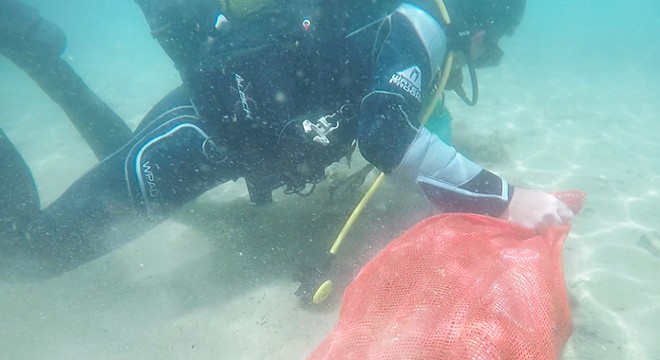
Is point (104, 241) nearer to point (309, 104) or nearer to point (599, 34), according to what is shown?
point (309, 104)

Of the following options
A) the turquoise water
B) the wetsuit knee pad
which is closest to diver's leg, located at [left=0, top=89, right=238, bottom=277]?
the wetsuit knee pad

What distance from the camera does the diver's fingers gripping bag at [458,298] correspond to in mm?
1514

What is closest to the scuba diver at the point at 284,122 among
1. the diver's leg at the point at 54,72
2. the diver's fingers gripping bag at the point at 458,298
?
the diver's fingers gripping bag at the point at 458,298

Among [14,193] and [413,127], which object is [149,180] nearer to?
[14,193]

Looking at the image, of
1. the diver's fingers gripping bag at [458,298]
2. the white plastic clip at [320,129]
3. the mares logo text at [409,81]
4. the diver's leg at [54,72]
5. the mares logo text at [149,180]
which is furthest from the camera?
the diver's leg at [54,72]

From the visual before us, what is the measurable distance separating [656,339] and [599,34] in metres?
28.8

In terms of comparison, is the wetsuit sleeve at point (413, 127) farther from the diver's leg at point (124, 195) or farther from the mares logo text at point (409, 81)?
the diver's leg at point (124, 195)

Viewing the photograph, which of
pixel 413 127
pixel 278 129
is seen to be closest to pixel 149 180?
pixel 278 129

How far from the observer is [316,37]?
2.63 meters

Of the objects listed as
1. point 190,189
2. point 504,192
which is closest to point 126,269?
point 190,189

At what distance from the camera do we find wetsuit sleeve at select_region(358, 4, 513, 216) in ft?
8.14

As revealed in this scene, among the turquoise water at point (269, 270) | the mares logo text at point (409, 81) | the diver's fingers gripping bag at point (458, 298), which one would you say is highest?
the mares logo text at point (409, 81)

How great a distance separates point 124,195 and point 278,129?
1.30 meters

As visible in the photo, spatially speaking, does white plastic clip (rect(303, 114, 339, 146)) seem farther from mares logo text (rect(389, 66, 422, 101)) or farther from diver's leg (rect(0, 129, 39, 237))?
diver's leg (rect(0, 129, 39, 237))
